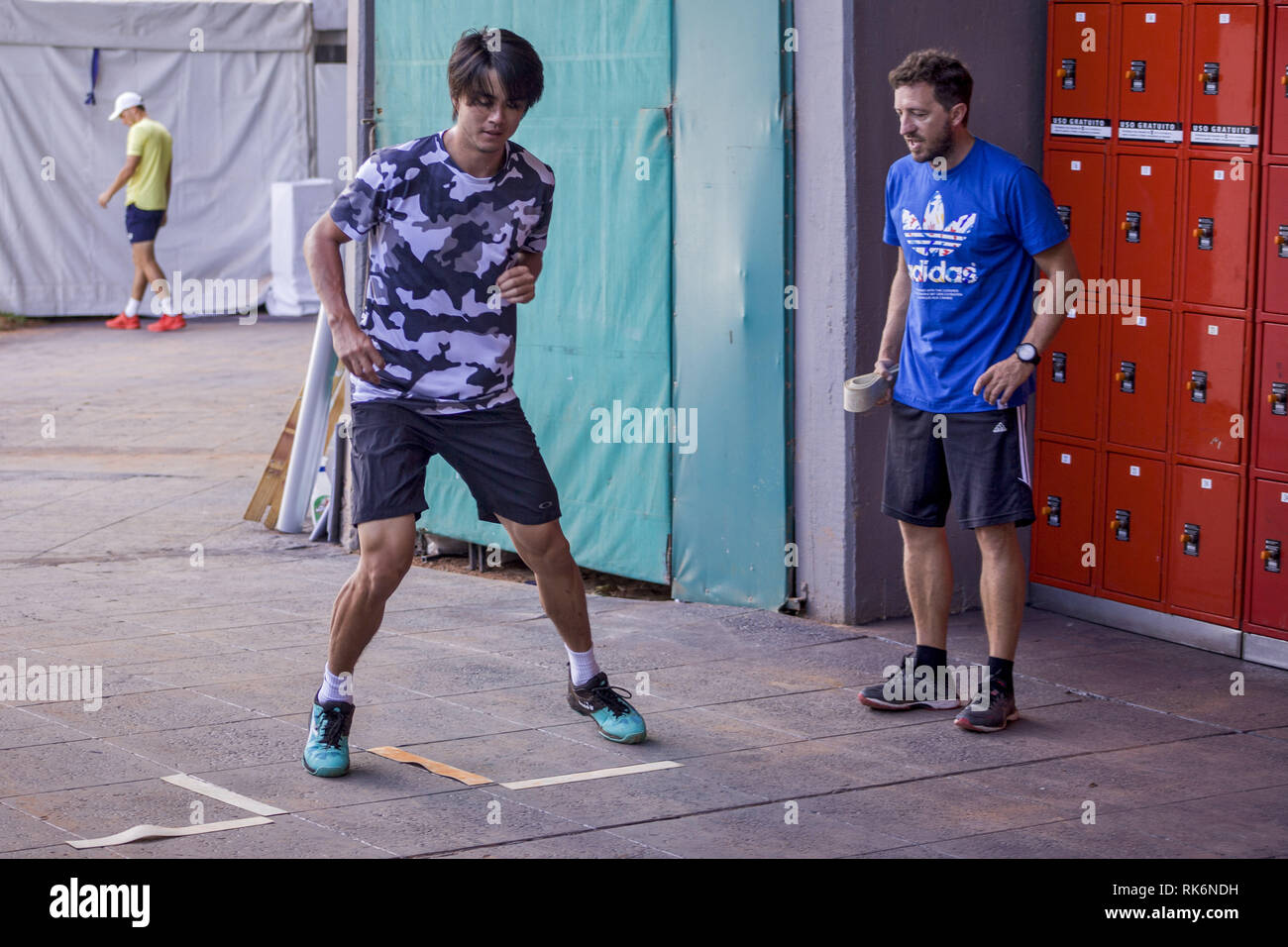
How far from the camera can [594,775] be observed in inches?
207

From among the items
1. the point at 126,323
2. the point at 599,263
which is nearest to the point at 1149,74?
the point at 599,263

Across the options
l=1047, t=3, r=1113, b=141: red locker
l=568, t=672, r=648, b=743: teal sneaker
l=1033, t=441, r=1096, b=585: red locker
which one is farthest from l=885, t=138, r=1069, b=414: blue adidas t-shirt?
l=1033, t=441, r=1096, b=585: red locker

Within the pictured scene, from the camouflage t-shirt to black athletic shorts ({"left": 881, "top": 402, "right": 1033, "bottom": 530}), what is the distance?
4.68ft

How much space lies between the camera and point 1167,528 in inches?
270

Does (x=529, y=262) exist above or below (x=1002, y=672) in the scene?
above

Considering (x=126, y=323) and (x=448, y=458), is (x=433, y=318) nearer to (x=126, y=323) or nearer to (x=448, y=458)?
(x=448, y=458)

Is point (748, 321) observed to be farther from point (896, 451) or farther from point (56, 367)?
point (56, 367)

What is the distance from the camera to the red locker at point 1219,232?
21.1 ft

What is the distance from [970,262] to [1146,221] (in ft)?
4.85

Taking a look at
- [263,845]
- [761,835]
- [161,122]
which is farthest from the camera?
[161,122]

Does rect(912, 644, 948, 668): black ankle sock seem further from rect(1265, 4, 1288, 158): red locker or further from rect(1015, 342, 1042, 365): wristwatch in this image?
rect(1265, 4, 1288, 158): red locker

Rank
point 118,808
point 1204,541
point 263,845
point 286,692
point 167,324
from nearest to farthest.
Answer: point 263,845 → point 118,808 → point 286,692 → point 1204,541 → point 167,324

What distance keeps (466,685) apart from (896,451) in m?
1.71
